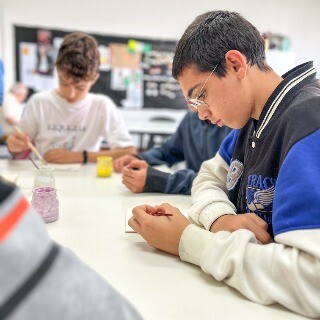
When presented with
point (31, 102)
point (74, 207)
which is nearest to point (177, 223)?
point (74, 207)

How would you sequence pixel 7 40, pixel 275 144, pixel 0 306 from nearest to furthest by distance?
1. pixel 0 306
2. pixel 275 144
3. pixel 7 40

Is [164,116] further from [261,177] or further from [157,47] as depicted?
[261,177]

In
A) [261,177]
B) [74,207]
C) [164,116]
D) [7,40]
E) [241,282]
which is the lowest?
[164,116]

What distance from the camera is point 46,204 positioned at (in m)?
1.08

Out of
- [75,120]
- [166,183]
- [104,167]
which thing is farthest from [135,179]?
[75,120]

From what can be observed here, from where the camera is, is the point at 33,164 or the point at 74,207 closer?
the point at 74,207

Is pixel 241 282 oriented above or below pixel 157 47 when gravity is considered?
below

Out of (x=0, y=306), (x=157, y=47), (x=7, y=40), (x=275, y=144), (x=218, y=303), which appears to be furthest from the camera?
(x=157, y=47)

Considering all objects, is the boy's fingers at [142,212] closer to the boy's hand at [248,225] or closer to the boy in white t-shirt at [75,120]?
the boy's hand at [248,225]

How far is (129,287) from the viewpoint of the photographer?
731mm

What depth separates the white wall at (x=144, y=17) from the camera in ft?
15.9

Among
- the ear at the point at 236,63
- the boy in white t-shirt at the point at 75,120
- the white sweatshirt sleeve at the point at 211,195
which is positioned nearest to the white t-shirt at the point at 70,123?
the boy in white t-shirt at the point at 75,120

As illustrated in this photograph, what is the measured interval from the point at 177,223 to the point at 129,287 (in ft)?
0.70

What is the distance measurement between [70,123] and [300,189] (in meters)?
1.71
